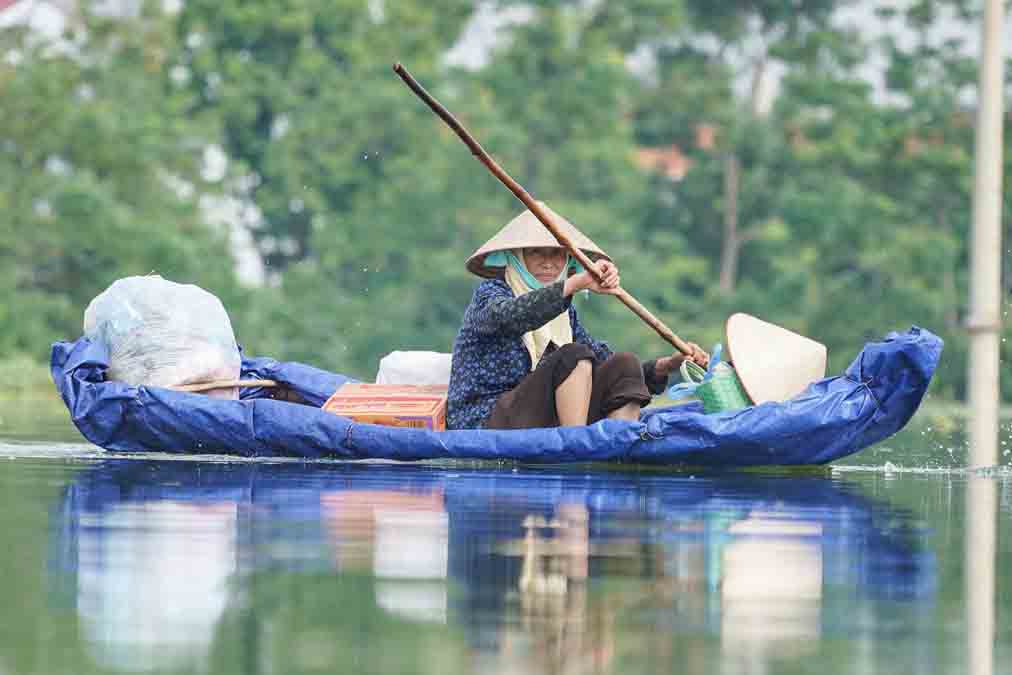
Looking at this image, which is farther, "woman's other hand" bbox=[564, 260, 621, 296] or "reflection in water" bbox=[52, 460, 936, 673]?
"woman's other hand" bbox=[564, 260, 621, 296]

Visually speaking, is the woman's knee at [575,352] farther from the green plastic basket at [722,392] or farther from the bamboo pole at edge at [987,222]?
the bamboo pole at edge at [987,222]

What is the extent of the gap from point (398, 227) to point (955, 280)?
7867 millimetres

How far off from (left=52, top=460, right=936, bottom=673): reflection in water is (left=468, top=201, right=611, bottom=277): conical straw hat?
158 cm

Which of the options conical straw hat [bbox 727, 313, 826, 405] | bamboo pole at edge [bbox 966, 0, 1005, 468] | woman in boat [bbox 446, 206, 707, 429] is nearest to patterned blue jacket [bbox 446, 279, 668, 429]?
woman in boat [bbox 446, 206, 707, 429]

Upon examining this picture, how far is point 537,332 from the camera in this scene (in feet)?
31.0

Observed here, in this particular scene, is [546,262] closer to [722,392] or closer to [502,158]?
[722,392]

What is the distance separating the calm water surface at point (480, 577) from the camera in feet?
13.0

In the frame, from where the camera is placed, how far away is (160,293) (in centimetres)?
1009

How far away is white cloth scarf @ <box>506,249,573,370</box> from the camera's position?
9398 mm

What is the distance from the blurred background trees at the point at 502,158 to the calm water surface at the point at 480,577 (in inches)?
907

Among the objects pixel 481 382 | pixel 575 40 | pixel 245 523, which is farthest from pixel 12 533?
pixel 575 40

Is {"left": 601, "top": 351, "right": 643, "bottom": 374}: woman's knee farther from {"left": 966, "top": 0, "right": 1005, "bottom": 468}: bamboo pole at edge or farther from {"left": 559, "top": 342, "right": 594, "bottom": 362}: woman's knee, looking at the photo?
{"left": 966, "top": 0, "right": 1005, "bottom": 468}: bamboo pole at edge

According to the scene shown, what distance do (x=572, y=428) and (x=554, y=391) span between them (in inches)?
A: 10.0

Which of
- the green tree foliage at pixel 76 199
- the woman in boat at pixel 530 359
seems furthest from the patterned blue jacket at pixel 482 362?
the green tree foliage at pixel 76 199
